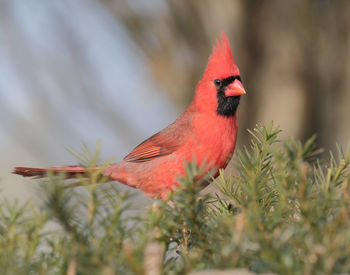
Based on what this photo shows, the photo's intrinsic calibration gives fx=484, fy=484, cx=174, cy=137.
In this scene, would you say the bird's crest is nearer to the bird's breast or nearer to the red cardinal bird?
the red cardinal bird

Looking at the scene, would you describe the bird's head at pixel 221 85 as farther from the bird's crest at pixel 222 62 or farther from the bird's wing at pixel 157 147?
the bird's wing at pixel 157 147

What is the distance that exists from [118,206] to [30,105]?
19.1ft

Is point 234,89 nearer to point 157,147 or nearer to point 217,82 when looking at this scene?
point 217,82

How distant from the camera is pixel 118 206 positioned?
2.29 feet

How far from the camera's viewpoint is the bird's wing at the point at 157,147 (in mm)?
1991

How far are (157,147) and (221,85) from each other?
15.1 inches

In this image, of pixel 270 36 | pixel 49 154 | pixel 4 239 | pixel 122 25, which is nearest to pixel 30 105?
pixel 49 154

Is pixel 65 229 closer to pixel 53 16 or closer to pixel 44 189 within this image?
pixel 44 189

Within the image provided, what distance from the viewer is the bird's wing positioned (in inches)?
78.4

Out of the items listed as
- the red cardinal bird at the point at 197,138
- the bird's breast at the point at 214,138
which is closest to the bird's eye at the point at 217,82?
the red cardinal bird at the point at 197,138

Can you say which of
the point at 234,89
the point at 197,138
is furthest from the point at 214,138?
the point at 234,89

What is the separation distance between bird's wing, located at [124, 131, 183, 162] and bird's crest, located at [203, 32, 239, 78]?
1.04ft

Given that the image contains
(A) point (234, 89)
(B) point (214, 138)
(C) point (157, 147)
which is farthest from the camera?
(C) point (157, 147)

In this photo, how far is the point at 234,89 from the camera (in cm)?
199
